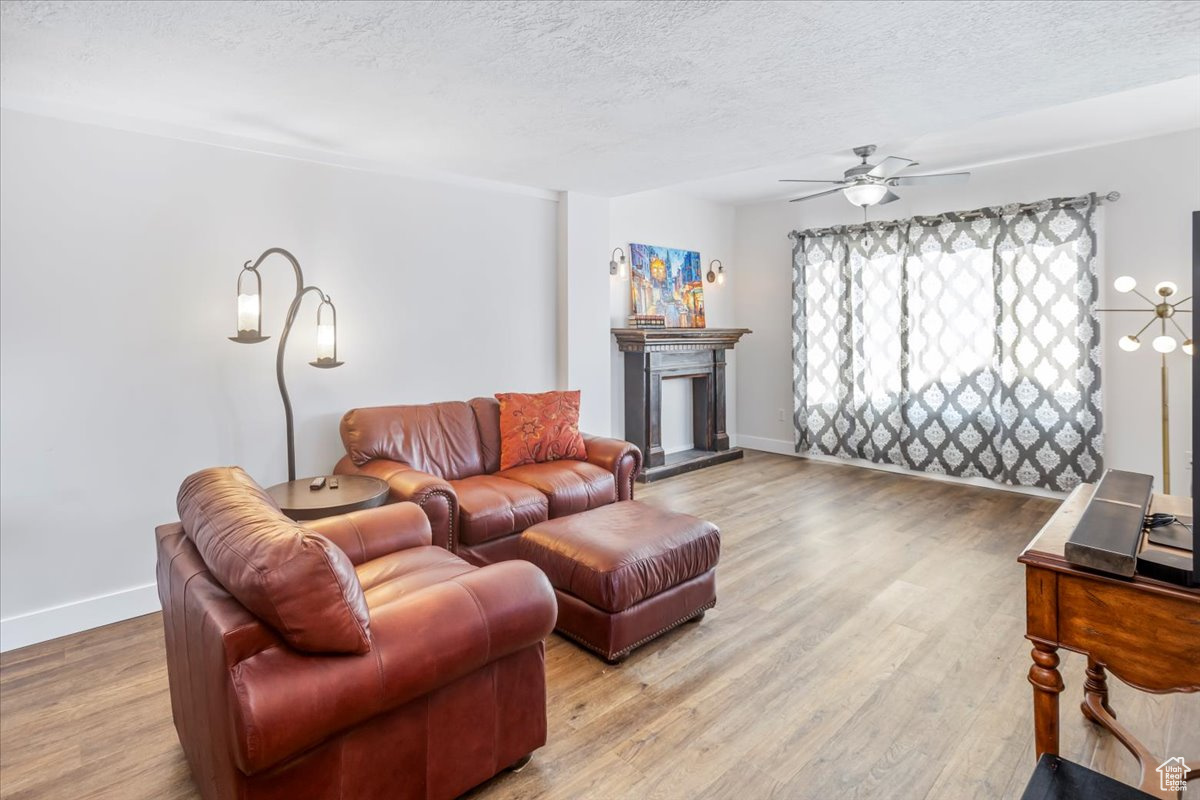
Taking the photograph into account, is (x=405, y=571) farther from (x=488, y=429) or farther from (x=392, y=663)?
(x=488, y=429)

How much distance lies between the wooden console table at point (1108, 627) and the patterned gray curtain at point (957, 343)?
3.63 meters

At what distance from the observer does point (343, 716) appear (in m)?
1.37

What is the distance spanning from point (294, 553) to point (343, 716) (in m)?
0.39

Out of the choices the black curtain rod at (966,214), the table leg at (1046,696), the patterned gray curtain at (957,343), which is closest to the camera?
the table leg at (1046,696)

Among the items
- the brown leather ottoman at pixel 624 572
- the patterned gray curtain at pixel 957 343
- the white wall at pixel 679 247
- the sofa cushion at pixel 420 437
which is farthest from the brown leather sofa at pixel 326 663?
the patterned gray curtain at pixel 957 343

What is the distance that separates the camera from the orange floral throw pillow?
3.89 m

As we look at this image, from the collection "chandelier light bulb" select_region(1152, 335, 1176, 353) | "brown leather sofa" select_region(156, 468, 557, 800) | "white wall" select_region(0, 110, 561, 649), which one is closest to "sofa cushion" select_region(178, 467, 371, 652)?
"brown leather sofa" select_region(156, 468, 557, 800)

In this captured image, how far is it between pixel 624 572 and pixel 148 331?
8.45 ft

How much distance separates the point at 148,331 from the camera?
2988mm

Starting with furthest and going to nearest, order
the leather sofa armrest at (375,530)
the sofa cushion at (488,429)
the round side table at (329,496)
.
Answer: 1. the sofa cushion at (488,429)
2. the round side table at (329,496)
3. the leather sofa armrest at (375,530)

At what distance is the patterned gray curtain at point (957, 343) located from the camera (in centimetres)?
456

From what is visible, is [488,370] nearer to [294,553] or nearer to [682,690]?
[682,690]

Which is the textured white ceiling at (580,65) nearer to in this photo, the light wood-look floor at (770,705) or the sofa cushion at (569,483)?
the sofa cushion at (569,483)

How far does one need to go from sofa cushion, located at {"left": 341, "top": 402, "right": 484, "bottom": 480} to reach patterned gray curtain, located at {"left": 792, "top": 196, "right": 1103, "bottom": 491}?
3.70 meters
